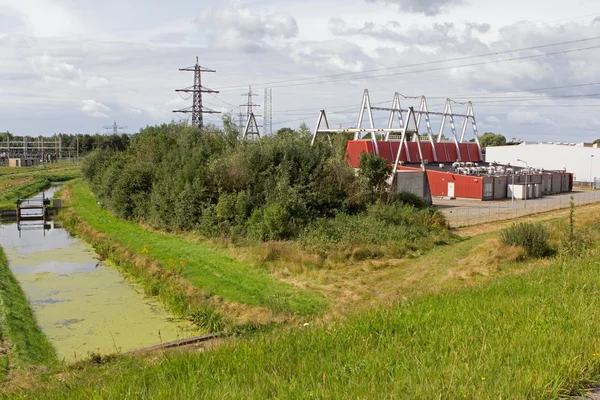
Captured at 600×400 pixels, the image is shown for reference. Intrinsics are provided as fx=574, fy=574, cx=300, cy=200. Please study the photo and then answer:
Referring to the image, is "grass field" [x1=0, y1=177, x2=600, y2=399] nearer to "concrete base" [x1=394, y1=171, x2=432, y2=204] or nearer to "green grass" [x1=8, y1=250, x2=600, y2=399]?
"green grass" [x1=8, y1=250, x2=600, y2=399]

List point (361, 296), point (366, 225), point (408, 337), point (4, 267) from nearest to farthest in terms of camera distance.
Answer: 1. point (408, 337)
2. point (361, 296)
3. point (4, 267)
4. point (366, 225)

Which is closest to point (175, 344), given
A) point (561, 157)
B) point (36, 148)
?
point (561, 157)

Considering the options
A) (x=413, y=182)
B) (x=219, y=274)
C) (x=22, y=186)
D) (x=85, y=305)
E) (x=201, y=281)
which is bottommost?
(x=85, y=305)

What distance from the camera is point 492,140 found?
14788 cm

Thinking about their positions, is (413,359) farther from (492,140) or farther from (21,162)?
(492,140)

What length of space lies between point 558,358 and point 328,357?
274cm

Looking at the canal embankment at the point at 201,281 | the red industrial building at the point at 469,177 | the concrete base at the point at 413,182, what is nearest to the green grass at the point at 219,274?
the canal embankment at the point at 201,281

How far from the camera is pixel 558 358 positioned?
6.40 meters

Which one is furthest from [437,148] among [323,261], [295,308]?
[295,308]

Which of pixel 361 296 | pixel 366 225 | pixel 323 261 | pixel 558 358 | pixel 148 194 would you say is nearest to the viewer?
pixel 558 358

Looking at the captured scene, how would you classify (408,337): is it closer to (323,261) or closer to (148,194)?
(323,261)

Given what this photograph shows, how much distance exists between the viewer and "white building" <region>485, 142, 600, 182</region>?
78.1 metres

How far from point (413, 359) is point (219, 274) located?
1627cm

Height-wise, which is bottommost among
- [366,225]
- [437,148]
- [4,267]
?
[4,267]
